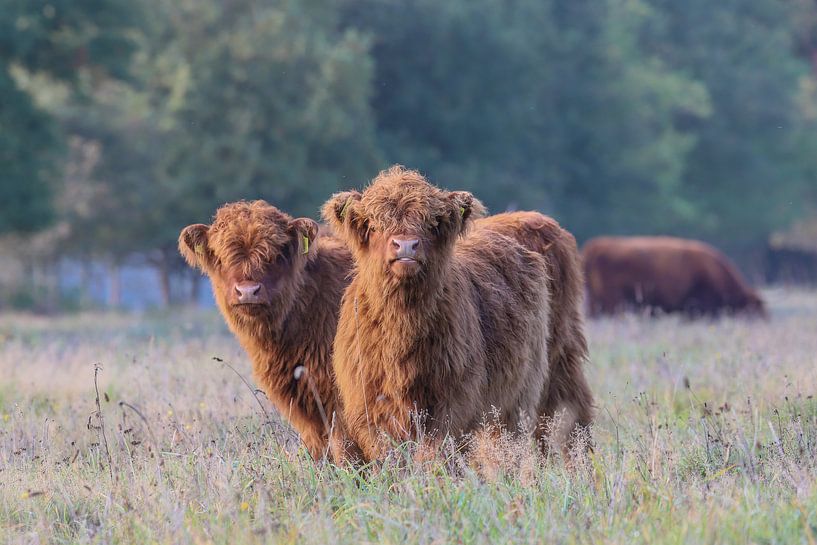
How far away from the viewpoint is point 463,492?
5.01 metres

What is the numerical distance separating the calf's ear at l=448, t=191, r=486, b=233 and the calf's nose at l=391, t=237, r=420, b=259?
43cm

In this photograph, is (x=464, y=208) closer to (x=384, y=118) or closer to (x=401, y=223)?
(x=401, y=223)

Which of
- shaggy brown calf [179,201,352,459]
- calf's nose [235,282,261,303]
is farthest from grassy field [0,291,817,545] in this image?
calf's nose [235,282,261,303]

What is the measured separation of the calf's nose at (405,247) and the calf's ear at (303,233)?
1.42 metres

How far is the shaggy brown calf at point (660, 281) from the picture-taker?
64.3ft

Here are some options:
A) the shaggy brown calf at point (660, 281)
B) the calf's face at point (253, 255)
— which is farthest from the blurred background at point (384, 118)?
the calf's face at point (253, 255)

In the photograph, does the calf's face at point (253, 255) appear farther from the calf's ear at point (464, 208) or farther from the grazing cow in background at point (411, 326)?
the calf's ear at point (464, 208)

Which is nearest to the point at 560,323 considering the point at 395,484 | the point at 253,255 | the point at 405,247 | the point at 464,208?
the point at 464,208

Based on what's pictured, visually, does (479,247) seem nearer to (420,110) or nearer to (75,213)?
(75,213)

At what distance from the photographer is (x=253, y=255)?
277 inches

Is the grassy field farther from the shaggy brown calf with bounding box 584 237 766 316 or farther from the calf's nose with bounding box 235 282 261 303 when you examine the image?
the shaggy brown calf with bounding box 584 237 766 316

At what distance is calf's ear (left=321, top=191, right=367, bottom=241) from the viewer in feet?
20.6

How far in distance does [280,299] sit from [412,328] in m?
1.26

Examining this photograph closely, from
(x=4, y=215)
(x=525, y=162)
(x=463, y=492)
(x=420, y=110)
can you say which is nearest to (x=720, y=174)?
(x=525, y=162)
